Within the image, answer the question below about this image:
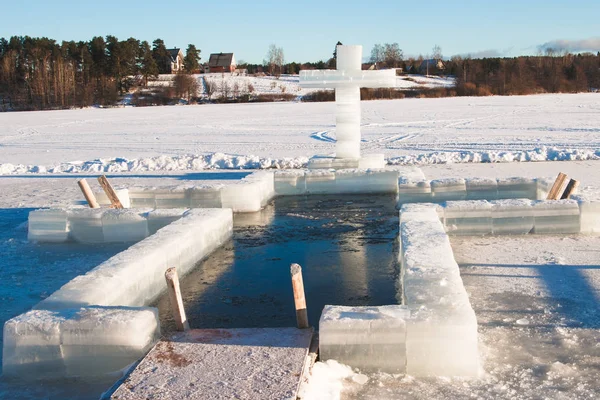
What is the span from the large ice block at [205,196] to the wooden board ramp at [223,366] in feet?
17.3

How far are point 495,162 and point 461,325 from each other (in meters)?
11.5

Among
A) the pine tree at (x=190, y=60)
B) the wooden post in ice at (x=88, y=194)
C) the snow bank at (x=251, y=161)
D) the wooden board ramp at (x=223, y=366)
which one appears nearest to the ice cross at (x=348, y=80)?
the snow bank at (x=251, y=161)

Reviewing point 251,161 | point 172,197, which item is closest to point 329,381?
point 172,197

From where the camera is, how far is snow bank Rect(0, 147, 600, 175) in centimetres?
1526

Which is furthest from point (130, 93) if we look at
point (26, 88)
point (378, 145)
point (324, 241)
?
point (324, 241)

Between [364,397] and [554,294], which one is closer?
[364,397]

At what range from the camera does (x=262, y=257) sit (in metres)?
7.21

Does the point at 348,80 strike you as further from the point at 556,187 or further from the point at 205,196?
the point at 556,187

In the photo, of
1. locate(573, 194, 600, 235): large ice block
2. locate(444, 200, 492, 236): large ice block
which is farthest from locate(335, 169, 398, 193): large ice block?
locate(573, 194, 600, 235): large ice block

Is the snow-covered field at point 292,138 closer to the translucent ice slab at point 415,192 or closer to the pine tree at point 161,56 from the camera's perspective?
the translucent ice slab at point 415,192

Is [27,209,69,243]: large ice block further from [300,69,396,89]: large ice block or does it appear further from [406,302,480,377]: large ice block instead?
[406,302,480,377]: large ice block

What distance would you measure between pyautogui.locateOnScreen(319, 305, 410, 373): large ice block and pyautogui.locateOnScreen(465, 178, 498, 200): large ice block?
566cm

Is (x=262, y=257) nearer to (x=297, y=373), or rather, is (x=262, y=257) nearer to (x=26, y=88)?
(x=297, y=373)

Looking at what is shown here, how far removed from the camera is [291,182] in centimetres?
1120
